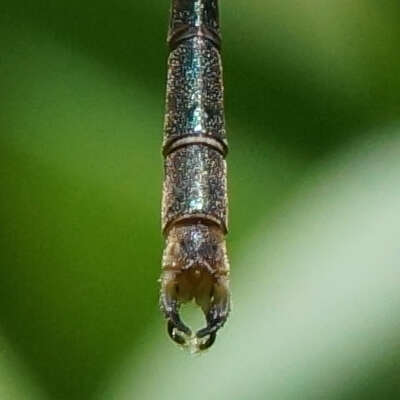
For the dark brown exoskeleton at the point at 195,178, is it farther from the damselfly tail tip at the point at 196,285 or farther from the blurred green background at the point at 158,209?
the blurred green background at the point at 158,209

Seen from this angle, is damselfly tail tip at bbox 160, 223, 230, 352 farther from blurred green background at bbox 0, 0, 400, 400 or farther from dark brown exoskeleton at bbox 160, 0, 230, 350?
blurred green background at bbox 0, 0, 400, 400

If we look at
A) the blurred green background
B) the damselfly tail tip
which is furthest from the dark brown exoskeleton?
the blurred green background

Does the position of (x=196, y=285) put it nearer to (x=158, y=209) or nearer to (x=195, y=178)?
(x=195, y=178)

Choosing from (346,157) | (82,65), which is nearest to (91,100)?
(82,65)

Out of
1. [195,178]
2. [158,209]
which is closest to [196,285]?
[195,178]

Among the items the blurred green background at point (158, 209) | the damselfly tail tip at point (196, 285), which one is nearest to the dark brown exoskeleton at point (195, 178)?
the damselfly tail tip at point (196, 285)

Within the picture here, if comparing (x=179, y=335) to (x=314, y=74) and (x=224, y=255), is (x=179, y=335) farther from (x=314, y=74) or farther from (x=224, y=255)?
(x=314, y=74)

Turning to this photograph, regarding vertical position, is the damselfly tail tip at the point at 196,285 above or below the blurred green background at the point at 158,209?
below
